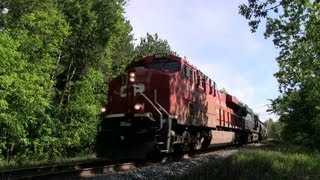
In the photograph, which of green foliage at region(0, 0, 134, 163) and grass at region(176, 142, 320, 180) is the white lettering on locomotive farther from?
green foliage at region(0, 0, 134, 163)

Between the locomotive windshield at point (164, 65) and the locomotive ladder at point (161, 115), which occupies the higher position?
the locomotive windshield at point (164, 65)

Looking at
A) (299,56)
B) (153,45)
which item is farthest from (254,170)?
(153,45)

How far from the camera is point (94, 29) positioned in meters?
36.1

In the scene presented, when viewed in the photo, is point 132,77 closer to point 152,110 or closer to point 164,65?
point 152,110

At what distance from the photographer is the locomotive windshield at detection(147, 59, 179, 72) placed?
18234 millimetres

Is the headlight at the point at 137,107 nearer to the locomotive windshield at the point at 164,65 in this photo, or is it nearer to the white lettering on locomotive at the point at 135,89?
the white lettering on locomotive at the point at 135,89

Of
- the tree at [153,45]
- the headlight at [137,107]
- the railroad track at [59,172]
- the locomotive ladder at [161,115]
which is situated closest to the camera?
the railroad track at [59,172]

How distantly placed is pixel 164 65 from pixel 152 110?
2.23 m

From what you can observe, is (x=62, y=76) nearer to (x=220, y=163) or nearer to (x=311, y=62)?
(x=311, y=62)

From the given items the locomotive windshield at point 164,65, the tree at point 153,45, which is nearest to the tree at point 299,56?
the locomotive windshield at point 164,65

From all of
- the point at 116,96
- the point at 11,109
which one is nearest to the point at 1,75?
the point at 11,109

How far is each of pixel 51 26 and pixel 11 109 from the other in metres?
7.16

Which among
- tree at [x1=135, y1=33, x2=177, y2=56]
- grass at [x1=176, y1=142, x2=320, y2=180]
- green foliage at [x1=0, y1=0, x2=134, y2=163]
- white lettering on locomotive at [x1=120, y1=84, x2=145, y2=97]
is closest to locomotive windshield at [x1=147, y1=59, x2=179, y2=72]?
white lettering on locomotive at [x1=120, y1=84, x2=145, y2=97]

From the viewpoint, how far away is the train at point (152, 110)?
53.7 feet
